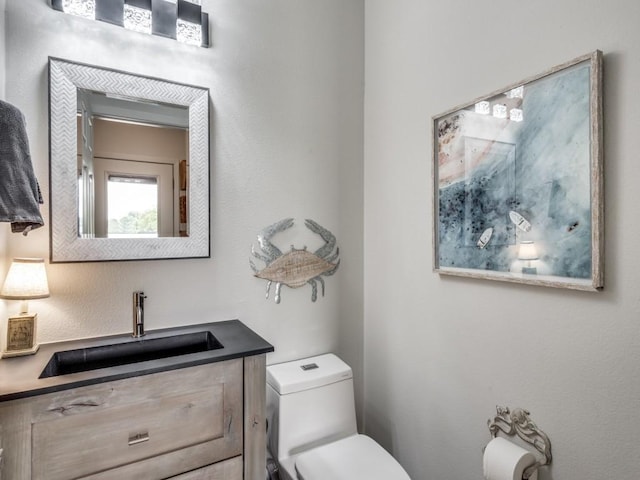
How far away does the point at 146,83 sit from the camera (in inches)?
57.7

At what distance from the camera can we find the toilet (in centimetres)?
139

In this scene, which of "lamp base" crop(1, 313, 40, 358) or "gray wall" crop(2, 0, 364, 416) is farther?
"gray wall" crop(2, 0, 364, 416)

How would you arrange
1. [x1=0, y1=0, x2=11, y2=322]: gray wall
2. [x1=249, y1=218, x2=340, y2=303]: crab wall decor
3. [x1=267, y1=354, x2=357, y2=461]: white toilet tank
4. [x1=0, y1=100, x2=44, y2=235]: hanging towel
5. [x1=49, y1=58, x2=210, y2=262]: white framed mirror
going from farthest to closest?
[x1=249, y1=218, x2=340, y2=303]: crab wall decor < [x1=267, y1=354, x2=357, y2=461]: white toilet tank < [x1=49, y1=58, x2=210, y2=262]: white framed mirror < [x1=0, y1=0, x2=11, y2=322]: gray wall < [x1=0, y1=100, x2=44, y2=235]: hanging towel

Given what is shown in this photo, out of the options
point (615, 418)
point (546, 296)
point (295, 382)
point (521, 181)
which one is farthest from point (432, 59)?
point (295, 382)

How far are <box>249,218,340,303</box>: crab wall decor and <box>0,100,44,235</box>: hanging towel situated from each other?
0.91 meters

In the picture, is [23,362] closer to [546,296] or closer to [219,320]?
[219,320]

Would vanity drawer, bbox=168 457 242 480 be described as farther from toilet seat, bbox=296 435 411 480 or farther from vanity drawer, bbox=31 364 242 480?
toilet seat, bbox=296 435 411 480

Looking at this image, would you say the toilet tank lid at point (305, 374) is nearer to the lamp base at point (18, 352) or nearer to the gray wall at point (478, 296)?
the gray wall at point (478, 296)

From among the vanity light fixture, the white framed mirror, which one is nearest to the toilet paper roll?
the white framed mirror

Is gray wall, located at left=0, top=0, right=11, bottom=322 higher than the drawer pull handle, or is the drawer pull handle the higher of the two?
gray wall, located at left=0, top=0, right=11, bottom=322

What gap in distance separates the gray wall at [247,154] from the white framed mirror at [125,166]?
0.05m

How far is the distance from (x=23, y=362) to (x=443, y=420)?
5.42 feet

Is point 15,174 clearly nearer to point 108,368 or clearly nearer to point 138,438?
point 108,368

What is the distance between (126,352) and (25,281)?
0.44 m
